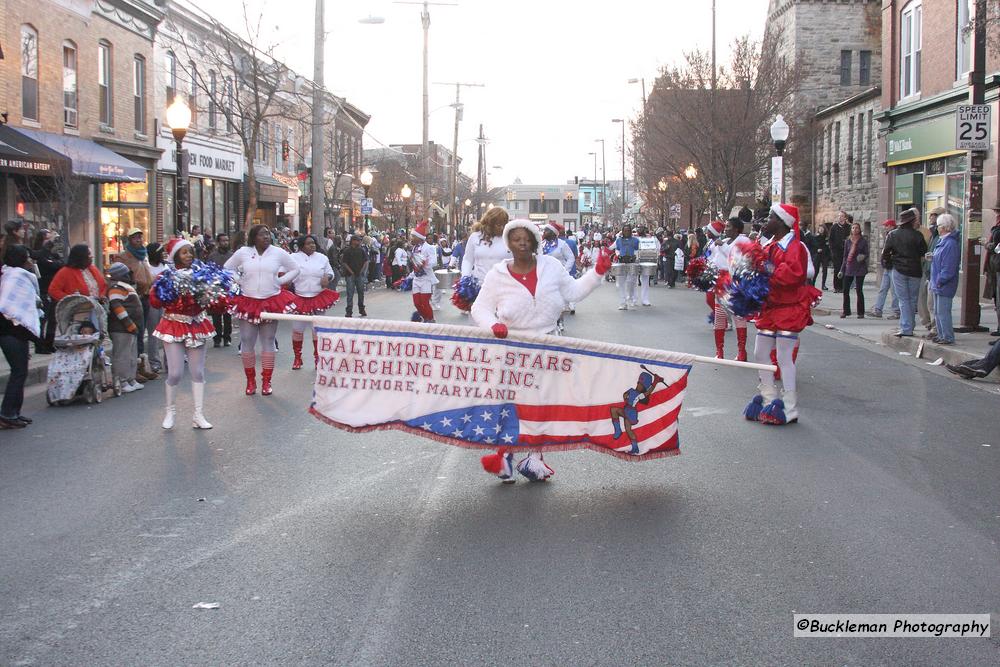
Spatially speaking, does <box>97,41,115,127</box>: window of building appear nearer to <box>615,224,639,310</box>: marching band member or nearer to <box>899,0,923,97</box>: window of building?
<box>615,224,639,310</box>: marching band member

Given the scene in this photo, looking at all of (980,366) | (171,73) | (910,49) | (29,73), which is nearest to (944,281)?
(980,366)

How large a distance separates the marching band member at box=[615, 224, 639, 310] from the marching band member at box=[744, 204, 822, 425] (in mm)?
13560

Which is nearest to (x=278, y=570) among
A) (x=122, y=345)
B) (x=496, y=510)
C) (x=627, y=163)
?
(x=496, y=510)

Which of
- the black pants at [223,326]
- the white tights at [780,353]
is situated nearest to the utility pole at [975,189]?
the white tights at [780,353]

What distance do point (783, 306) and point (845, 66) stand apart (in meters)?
42.5

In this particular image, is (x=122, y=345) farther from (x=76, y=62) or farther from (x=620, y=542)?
(x=76, y=62)

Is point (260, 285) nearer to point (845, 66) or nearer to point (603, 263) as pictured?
point (603, 263)

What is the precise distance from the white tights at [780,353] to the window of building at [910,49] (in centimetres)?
2175

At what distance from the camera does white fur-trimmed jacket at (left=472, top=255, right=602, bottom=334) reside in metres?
7.18

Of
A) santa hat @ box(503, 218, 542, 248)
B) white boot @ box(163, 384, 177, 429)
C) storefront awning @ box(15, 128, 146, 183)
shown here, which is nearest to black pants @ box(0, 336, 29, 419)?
white boot @ box(163, 384, 177, 429)

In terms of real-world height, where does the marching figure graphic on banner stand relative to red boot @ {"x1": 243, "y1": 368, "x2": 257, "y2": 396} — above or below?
above

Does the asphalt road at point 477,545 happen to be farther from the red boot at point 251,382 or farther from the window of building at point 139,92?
the window of building at point 139,92

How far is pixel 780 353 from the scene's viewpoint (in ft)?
31.3

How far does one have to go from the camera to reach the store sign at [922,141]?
26.0 meters
